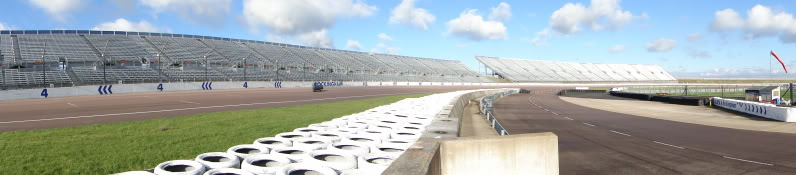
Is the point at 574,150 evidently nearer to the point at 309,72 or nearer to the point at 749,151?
the point at 749,151

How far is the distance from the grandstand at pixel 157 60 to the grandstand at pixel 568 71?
101ft

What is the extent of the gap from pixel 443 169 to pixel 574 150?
6808mm

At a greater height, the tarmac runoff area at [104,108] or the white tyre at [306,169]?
the white tyre at [306,169]

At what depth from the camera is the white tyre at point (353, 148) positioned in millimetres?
5602

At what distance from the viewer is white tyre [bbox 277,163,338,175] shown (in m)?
4.53

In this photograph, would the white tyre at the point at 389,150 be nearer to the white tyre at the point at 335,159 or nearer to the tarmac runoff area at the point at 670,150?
the white tyre at the point at 335,159

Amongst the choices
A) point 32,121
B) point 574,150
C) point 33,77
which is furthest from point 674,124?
point 33,77

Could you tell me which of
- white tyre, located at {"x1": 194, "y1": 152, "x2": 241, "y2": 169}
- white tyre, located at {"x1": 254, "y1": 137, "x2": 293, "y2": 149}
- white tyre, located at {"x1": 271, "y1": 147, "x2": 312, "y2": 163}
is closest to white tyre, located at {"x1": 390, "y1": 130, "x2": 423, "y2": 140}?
white tyre, located at {"x1": 254, "y1": 137, "x2": 293, "y2": 149}

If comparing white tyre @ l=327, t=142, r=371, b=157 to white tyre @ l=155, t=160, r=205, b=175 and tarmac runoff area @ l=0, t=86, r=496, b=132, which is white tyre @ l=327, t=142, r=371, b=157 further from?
tarmac runoff area @ l=0, t=86, r=496, b=132

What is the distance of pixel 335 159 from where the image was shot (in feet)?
18.1

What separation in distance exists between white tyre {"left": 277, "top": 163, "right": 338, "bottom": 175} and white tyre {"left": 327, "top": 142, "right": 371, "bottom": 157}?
83 cm

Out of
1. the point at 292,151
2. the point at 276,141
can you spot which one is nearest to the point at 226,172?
the point at 292,151

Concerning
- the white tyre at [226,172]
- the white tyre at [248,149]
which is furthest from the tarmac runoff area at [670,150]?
the white tyre at [226,172]

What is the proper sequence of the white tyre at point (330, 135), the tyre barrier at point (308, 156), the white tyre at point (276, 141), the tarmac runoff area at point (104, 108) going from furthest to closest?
1. the tarmac runoff area at point (104, 108)
2. the white tyre at point (330, 135)
3. the white tyre at point (276, 141)
4. the tyre barrier at point (308, 156)
